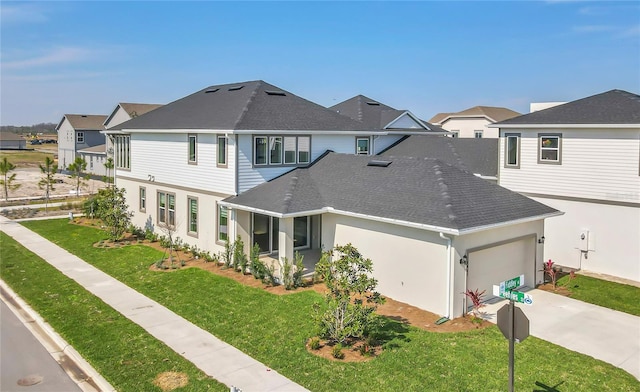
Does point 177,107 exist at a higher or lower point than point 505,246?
higher

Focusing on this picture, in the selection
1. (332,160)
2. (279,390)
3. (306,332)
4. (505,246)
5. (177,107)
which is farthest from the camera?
(177,107)

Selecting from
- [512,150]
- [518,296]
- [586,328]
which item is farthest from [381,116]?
[518,296]

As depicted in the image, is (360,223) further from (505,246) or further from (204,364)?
(204,364)

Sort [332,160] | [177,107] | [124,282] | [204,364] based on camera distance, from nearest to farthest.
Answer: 1. [204,364]
2. [124,282]
3. [332,160]
4. [177,107]

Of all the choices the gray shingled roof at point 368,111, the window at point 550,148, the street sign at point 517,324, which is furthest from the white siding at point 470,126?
the street sign at point 517,324

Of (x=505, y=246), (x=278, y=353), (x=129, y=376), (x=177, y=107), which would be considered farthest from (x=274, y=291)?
(x=177, y=107)

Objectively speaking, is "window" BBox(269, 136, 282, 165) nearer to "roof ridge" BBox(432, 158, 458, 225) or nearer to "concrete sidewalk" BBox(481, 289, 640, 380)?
"roof ridge" BBox(432, 158, 458, 225)

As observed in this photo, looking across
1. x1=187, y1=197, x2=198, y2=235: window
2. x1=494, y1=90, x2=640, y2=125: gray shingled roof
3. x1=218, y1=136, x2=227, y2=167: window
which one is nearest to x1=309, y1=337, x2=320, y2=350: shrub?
x1=218, y1=136, x2=227, y2=167: window
